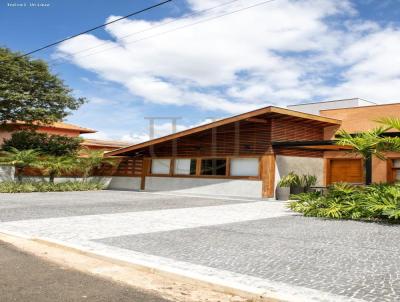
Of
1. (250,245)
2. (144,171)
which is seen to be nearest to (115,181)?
(144,171)

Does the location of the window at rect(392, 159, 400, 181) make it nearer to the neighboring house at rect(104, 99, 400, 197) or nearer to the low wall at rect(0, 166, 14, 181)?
the neighboring house at rect(104, 99, 400, 197)

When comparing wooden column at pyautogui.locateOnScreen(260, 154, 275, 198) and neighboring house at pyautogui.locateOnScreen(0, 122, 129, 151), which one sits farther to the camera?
neighboring house at pyautogui.locateOnScreen(0, 122, 129, 151)

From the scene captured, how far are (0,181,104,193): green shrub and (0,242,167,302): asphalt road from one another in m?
16.3

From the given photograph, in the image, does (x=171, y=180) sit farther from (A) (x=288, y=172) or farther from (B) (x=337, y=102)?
(B) (x=337, y=102)

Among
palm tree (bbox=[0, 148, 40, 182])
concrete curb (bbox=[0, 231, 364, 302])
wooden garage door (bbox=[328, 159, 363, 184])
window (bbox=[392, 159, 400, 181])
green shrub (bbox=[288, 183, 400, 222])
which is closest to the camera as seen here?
concrete curb (bbox=[0, 231, 364, 302])

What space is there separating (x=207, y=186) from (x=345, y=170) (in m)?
7.09

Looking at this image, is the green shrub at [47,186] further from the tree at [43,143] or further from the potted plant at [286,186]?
the potted plant at [286,186]

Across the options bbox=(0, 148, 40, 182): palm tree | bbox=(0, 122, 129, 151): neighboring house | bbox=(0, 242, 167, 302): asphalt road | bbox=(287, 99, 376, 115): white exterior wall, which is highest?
bbox=(287, 99, 376, 115): white exterior wall

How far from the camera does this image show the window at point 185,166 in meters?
22.2

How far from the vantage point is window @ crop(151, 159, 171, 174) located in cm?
2355

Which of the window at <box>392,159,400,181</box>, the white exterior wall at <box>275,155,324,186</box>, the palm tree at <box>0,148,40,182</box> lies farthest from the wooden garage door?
the palm tree at <box>0,148,40,182</box>

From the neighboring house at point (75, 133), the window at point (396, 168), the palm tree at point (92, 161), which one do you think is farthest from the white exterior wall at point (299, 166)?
the neighboring house at point (75, 133)

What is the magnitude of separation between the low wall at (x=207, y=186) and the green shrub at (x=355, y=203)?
6.21 metres

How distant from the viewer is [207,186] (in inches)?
830
